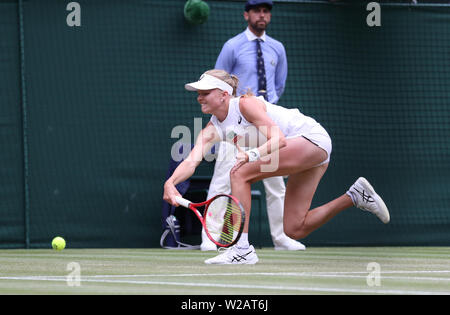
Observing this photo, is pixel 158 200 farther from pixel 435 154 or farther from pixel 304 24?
pixel 435 154

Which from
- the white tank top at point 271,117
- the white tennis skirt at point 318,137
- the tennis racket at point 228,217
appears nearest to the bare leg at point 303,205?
the white tennis skirt at point 318,137

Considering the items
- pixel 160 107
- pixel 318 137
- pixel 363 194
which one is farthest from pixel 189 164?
pixel 160 107

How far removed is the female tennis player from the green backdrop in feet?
8.95

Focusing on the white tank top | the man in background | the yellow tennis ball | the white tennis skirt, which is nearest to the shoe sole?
the white tennis skirt

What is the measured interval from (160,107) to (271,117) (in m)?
3.12

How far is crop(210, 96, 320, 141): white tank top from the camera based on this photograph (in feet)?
20.4

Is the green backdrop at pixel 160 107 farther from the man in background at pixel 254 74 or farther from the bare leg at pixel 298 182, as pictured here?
the bare leg at pixel 298 182

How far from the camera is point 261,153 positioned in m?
5.79

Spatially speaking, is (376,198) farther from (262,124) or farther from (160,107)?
(160,107)

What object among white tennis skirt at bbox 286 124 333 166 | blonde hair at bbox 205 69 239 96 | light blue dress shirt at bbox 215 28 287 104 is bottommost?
white tennis skirt at bbox 286 124 333 166

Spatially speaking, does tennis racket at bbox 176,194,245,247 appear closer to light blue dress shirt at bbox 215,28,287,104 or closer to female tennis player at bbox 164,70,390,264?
female tennis player at bbox 164,70,390,264

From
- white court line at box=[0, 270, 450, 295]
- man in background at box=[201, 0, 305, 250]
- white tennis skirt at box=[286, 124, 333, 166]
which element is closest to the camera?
white court line at box=[0, 270, 450, 295]

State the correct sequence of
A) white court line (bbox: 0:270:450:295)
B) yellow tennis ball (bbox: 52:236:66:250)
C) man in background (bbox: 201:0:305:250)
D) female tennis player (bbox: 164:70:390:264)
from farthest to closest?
yellow tennis ball (bbox: 52:236:66:250)
man in background (bbox: 201:0:305:250)
female tennis player (bbox: 164:70:390:264)
white court line (bbox: 0:270:450:295)
